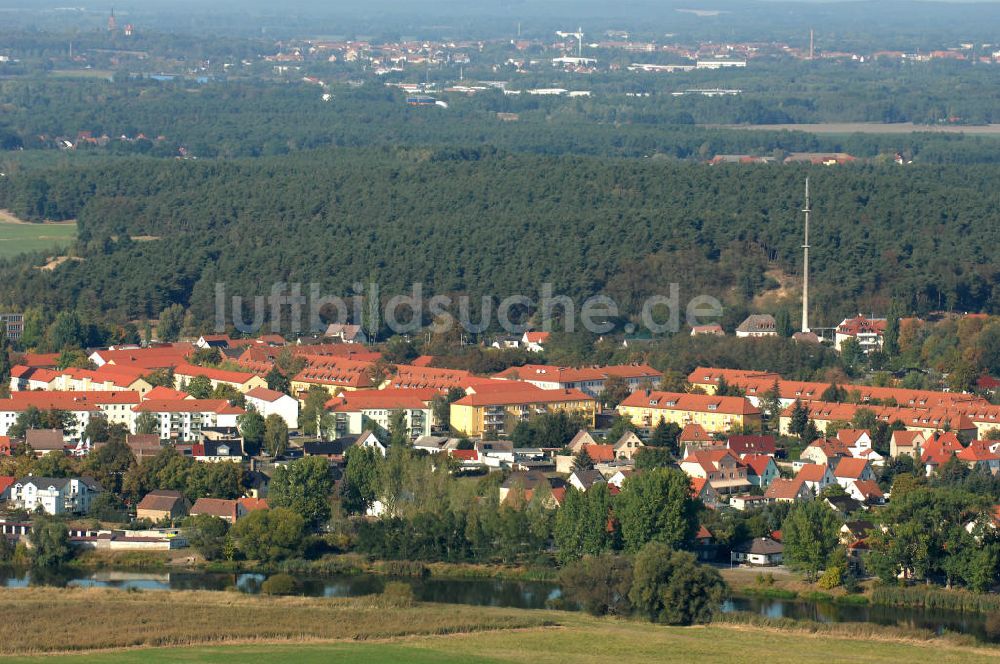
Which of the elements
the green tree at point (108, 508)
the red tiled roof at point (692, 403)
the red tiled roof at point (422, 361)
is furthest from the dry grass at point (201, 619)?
the red tiled roof at point (422, 361)

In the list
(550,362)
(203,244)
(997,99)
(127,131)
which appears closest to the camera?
(550,362)

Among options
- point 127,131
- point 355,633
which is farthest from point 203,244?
point 127,131

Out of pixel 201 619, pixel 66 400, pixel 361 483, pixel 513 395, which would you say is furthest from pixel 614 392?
pixel 201 619

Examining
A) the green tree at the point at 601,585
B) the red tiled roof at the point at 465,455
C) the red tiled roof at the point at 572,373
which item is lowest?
the red tiled roof at the point at 572,373

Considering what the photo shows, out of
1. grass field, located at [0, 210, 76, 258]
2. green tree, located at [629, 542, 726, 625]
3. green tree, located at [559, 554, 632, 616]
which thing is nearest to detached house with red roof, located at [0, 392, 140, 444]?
green tree, located at [559, 554, 632, 616]

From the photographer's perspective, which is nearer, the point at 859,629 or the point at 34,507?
the point at 859,629

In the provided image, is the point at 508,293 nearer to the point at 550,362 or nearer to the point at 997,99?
the point at 550,362

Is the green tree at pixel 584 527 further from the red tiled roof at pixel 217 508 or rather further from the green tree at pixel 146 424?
the green tree at pixel 146 424

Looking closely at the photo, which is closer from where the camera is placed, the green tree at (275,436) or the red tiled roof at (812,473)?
the red tiled roof at (812,473)
